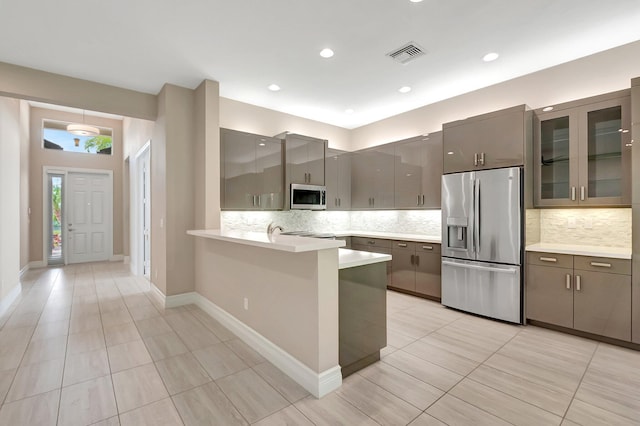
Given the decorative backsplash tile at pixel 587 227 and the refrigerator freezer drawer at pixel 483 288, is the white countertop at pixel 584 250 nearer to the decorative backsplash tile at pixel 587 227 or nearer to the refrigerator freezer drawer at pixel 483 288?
the decorative backsplash tile at pixel 587 227

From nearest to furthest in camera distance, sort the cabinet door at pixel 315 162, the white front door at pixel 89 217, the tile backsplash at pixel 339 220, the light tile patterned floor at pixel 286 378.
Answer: the light tile patterned floor at pixel 286 378
the tile backsplash at pixel 339 220
the cabinet door at pixel 315 162
the white front door at pixel 89 217

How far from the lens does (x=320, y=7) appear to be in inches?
99.3

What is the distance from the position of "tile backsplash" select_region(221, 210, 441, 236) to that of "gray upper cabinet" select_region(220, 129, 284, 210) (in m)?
0.40

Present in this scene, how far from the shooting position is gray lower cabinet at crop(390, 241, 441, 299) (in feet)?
13.8

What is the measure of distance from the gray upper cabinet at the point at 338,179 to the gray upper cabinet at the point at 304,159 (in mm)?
205

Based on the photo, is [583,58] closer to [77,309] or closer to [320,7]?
[320,7]

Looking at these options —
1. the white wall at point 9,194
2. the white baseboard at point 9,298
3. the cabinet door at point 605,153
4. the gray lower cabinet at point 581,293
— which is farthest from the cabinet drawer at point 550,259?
the white wall at point 9,194

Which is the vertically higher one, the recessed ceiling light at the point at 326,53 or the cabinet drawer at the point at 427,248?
the recessed ceiling light at the point at 326,53

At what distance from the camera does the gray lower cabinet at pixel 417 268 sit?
13.8 feet

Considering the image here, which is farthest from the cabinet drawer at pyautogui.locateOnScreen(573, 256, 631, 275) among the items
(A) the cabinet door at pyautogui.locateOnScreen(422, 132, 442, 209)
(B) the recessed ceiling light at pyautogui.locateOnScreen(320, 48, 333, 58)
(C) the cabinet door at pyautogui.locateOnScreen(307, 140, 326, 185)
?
(C) the cabinet door at pyautogui.locateOnScreen(307, 140, 326, 185)

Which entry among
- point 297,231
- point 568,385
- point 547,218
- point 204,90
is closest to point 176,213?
point 204,90

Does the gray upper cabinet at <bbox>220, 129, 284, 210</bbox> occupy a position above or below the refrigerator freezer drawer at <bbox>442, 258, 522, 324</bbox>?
above

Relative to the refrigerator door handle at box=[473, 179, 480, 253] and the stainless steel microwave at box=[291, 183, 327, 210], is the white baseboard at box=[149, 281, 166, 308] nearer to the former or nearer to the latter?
the stainless steel microwave at box=[291, 183, 327, 210]

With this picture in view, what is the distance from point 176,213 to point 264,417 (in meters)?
3.01
